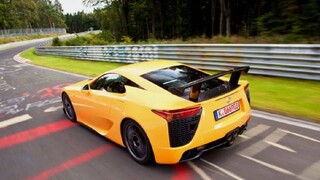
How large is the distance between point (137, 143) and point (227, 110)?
1.33 meters

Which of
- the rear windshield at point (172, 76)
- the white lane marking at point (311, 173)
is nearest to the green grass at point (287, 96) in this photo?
the white lane marking at point (311, 173)

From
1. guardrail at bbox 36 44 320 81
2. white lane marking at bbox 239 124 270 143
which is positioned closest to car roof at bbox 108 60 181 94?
white lane marking at bbox 239 124 270 143

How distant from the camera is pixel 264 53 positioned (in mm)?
9070

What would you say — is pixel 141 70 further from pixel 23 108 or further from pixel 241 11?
pixel 241 11

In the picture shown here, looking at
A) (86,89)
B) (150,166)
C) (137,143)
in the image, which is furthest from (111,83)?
(150,166)

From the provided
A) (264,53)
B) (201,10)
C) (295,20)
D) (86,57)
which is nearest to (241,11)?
(201,10)

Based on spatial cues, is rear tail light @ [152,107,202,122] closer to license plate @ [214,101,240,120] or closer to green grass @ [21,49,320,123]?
license plate @ [214,101,240,120]

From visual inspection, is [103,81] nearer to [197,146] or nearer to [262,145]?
[197,146]

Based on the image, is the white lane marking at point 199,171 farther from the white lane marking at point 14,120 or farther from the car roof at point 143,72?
the white lane marking at point 14,120

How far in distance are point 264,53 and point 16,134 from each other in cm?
687

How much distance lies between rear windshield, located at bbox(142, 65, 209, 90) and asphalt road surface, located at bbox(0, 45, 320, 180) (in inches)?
44.2

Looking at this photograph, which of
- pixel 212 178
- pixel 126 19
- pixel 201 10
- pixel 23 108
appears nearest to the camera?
pixel 212 178

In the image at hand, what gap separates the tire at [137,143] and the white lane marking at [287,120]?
8.80 feet

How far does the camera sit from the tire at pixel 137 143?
162 inches
